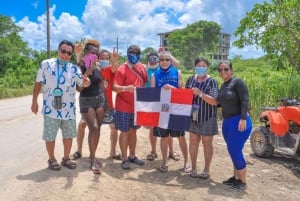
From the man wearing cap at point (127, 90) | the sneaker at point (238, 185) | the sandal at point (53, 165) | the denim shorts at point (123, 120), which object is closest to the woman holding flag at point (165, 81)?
the man wearing cap at point (127, 90)

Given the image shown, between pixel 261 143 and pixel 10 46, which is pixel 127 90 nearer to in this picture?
pixel 261 143

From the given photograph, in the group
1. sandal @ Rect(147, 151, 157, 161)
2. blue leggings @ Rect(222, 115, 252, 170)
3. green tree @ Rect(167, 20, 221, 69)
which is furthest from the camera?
green tree @ Rect(167, 20, 221, 69)

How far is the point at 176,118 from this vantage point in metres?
6.81

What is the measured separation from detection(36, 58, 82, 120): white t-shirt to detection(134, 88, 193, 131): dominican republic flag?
112 centimetres

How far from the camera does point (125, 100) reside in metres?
6.90

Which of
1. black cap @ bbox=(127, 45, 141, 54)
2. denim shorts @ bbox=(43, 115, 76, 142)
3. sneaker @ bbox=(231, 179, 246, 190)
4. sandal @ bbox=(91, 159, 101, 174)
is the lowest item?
sneaker @ bbox=(231, 179, 246, 190)

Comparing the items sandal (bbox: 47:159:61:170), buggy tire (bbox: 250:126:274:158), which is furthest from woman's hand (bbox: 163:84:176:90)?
buggy tire (bbox: 250:126:274:158)

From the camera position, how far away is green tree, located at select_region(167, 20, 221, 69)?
80625 millimetres

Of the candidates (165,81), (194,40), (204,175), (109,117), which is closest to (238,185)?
(204,175)

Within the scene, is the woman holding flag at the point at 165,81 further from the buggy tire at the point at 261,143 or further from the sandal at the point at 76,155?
the buggy tire at the point at 261,143

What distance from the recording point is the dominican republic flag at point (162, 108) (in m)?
6.74

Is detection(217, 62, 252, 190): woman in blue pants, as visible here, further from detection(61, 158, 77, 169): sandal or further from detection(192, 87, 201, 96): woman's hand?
detection(61, 158, 77, 169): sandal

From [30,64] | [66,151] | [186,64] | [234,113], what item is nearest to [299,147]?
[234,113]

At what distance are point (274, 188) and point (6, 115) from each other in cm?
1055
